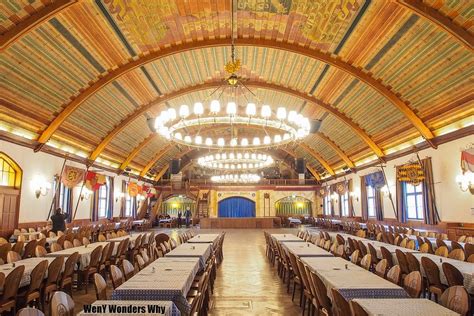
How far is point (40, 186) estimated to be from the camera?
11797mm

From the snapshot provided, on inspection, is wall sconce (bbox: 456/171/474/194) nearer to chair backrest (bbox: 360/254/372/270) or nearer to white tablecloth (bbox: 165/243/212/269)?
chair backrest (bbox: 360/254/372/270)

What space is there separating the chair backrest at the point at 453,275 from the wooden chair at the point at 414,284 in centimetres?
97

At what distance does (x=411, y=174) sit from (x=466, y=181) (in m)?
2.82

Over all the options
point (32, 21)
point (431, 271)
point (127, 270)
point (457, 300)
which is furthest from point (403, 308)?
point (32, 21)

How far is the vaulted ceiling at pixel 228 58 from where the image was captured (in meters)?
8.40

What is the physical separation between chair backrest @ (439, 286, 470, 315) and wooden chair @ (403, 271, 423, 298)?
1.48 feet

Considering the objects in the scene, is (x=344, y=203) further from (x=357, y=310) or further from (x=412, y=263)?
(x=357, y=310)

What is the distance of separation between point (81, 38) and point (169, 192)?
19905 mm

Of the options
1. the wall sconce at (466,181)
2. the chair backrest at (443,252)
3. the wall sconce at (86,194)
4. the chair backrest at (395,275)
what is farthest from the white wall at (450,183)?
the wall sconce at (86,194)

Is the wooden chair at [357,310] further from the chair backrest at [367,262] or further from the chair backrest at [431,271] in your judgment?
the chair backrest at [431,271]

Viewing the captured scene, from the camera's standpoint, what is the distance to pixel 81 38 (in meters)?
9.43

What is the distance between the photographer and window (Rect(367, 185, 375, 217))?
56.4 ft

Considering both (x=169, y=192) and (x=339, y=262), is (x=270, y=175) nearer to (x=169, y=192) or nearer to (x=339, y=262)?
(x=169, y=192)

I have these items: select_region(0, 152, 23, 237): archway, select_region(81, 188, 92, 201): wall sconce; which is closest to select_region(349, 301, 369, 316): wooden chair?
select_region(0, 152, 23, 237): archway
